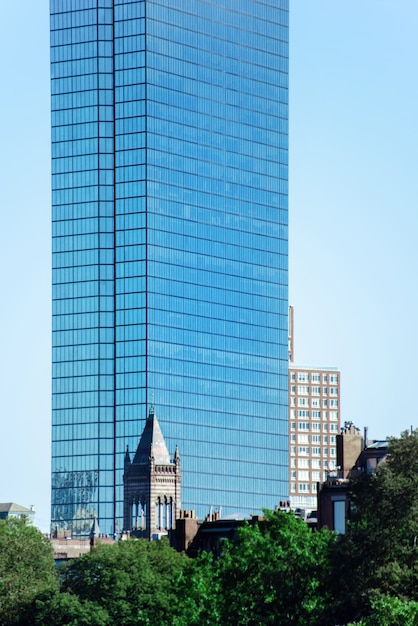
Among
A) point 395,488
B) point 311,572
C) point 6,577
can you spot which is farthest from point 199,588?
point 6,577

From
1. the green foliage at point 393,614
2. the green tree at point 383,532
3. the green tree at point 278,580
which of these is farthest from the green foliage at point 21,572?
the green foliage at point 393,614

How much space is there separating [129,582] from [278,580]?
126 feet

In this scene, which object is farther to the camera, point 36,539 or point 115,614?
point 36,539

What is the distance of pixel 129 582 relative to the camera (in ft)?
562

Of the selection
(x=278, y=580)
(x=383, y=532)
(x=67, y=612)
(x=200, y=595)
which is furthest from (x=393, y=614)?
(x=67, y=612)

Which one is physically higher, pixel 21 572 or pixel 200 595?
pixel 21 572

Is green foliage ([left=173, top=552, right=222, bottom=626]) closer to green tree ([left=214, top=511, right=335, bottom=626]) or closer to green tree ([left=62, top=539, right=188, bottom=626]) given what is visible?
green tree ([left=214, top=511, right=335, bottom=626])

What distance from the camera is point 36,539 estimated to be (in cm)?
18700

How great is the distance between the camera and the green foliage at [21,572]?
176625 millimetres

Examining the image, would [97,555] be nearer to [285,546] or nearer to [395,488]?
[285,546]

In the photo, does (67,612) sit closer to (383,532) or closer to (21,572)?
(21,572)

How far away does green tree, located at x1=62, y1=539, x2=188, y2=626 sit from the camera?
16625cm

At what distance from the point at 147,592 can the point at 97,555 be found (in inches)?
336

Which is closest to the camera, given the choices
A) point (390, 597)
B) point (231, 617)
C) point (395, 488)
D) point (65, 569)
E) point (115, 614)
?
point (390, 597)
